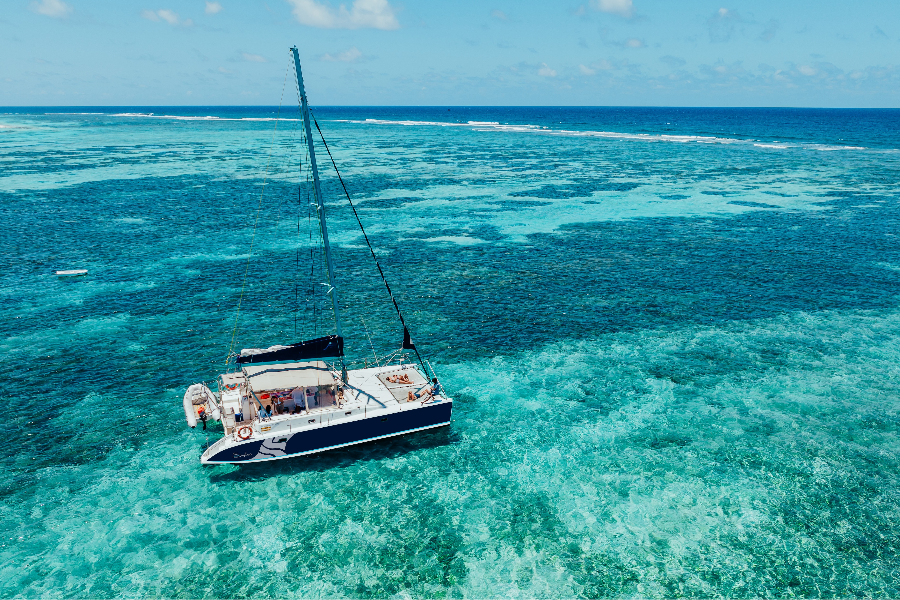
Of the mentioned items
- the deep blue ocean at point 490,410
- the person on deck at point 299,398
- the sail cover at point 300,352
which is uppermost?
the sail cover at point 300,352

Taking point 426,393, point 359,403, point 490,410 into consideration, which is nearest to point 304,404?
point 359,403

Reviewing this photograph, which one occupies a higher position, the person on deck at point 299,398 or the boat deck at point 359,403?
the person on deck at point 299,398

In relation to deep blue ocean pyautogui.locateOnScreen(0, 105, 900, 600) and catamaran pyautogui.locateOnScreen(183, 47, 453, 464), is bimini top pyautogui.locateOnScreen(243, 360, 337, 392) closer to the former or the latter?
catamaran pyautogui.locateOnScreen(183, 47, 453, 464)

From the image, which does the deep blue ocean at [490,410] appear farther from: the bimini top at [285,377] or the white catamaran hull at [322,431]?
the bimini top at [285,377]

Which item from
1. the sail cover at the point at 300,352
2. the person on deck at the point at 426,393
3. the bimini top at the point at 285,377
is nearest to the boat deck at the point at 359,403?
the person on deck at the point at 426,393

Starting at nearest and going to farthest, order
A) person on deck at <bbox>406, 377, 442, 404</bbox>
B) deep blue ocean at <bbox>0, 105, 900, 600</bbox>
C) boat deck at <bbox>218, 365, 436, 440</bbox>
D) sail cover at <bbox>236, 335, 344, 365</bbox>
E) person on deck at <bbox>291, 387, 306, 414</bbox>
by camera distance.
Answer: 1. deep blue ocean at <bbox>0, 105, 900, 600</bbox>
2. boat deck at <bbox>218, 365, 436, 440</bbox>
3. person on deck at <bbox>291, 387, 306, 414</bbox>
4. sail cover at <bbox>236, 335, 344, 365</bbox>
5. person on deck at <bbox>406, 377, 442, 404</bbox>

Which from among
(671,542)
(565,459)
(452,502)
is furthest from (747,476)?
(452,502)

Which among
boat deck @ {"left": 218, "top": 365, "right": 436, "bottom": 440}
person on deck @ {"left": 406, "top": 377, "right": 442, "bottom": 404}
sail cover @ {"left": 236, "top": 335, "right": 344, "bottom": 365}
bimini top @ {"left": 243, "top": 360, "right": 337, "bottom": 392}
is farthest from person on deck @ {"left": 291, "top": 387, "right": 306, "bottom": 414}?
person on deck @ {"left": 406, "top": 377, "right": 442, "bottom": 404}
